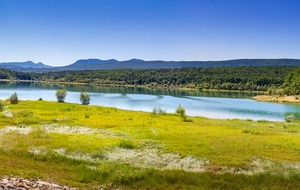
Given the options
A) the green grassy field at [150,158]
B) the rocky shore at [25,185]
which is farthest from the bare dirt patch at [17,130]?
the rocky shore at [25,185]

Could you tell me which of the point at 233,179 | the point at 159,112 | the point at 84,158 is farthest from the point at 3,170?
the point at 159,112

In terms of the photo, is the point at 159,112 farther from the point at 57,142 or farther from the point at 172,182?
the point at 172,182

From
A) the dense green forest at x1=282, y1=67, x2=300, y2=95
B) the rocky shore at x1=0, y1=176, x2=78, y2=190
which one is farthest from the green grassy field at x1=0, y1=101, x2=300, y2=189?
the dense green forest at x1=282, y1=67, x2=300, y2=95

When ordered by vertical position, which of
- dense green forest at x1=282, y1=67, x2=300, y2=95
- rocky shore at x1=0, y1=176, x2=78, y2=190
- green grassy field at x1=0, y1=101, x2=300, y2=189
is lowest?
dense green forest at x1=282, y1=67, x2=300, y2=95

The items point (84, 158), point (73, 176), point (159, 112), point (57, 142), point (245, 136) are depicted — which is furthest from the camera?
point (159, 112)

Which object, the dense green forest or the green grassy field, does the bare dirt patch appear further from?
the dense green forest

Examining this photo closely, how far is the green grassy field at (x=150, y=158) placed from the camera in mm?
23219

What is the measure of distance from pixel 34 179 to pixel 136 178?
659cm

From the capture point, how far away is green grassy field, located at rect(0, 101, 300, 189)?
23.2 metres

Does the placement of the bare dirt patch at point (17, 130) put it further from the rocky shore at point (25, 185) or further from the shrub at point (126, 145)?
the rocky shore at point (25, 185)

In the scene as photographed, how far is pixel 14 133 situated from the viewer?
38438mm

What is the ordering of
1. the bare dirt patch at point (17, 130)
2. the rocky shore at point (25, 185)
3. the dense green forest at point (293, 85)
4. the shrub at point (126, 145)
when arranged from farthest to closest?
the dense green forest at point (293, 85) → the bare dirt patch at point (17, 130) → the shrub at point (126, 145) → the rocky shore at point (25, 185)

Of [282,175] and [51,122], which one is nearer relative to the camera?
[282,175]

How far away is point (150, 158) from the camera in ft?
95.0
